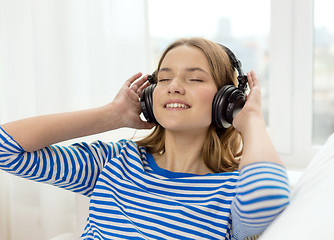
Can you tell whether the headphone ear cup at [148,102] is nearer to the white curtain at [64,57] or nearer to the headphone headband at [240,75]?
the headphone headband at [240,75]

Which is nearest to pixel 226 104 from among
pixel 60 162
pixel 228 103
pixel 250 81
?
pixel 228 103

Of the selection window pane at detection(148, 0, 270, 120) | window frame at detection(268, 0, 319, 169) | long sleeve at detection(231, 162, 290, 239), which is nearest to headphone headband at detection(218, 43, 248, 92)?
long sleeve at detection(231, 162, 290, 239)

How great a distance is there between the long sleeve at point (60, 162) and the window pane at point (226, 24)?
2.40ft

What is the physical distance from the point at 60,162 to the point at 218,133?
501 millimetres

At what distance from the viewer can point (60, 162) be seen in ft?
4.32

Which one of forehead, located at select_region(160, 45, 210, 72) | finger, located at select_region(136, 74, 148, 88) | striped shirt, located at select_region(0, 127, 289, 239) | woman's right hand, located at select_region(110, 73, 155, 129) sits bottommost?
striped shirt, located at select_region(0, 127, 289, 239)

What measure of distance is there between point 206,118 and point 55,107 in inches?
35.2

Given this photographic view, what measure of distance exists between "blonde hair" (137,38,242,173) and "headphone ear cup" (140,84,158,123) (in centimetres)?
11

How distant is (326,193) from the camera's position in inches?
35.0

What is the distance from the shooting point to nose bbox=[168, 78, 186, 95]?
4.07 feet

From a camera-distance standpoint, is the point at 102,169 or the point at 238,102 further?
the point at 102,169

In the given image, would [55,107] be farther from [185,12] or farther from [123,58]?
[185,12]

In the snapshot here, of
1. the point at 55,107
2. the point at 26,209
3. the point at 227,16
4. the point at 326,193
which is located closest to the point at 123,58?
the point at 55,107

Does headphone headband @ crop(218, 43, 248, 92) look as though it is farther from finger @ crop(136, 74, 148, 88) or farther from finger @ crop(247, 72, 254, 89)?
finger @ crop(136, 74, 148, 88)
